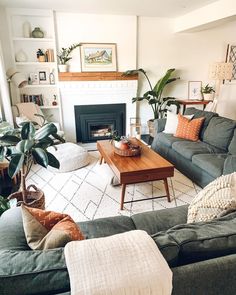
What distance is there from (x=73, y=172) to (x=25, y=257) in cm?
264

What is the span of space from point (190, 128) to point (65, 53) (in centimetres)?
274

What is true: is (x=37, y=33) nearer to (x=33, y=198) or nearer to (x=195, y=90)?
(x=33, y=198)

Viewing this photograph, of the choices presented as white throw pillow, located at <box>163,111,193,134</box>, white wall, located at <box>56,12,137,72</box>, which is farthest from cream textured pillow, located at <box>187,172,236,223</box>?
white wall, located at <box>56,12,137,72</box>

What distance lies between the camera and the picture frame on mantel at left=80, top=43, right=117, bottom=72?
178 inches

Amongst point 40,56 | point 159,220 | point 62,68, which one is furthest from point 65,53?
point 159,220

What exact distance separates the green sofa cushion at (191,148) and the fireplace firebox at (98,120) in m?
1.84

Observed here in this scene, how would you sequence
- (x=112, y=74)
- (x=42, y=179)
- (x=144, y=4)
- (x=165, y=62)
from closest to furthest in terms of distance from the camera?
(x=42, y=179) < (x=144, y=4) < (x=112, y=74) < (x=165, y=62)

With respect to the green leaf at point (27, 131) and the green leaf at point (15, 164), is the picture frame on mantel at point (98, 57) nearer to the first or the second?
the green leaf at point (27, 131)

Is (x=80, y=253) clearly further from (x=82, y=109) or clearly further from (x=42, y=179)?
(x=82, y=109)

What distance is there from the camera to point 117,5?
3877mm

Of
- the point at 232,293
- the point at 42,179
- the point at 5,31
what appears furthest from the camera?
the point at 5,31

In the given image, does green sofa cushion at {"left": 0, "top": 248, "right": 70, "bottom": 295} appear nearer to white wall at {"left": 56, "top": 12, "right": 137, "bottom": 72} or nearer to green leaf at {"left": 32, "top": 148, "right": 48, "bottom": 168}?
green leaf at {"left": 32, "top": 148, "right": 48, "bottom": 168}

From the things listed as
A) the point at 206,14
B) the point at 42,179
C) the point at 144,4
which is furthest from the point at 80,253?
the point at 206,14

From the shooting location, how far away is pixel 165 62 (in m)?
5.04
